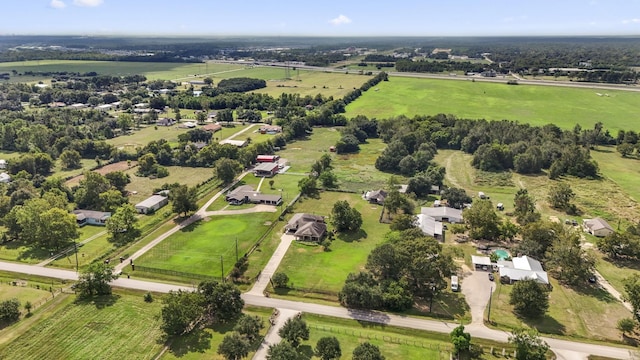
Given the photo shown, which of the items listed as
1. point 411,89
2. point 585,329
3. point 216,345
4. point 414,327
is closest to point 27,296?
point 216,345

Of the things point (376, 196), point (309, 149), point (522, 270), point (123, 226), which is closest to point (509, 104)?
point (309, 149)

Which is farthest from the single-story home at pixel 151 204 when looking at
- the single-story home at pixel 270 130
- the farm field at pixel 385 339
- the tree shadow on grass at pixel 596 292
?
the tree shadow on grass at pixel 596 292

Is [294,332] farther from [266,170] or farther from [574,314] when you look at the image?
[266,170]

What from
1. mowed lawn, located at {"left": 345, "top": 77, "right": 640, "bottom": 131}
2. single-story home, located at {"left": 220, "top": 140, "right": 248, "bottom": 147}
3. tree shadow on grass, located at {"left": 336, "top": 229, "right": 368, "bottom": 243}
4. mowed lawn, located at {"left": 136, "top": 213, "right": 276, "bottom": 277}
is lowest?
tree shadow on grass, located at {"left": 336, "top": 229, "right": 368, "bottom": 243}

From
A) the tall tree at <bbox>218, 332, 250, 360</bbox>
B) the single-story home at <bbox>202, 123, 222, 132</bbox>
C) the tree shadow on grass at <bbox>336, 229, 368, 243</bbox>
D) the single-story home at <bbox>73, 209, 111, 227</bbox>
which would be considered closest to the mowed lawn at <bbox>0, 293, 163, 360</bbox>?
the tall tree at <bbox>218, 332, 250, 360</bbox>

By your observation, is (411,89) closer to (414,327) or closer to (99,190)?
(99,190)

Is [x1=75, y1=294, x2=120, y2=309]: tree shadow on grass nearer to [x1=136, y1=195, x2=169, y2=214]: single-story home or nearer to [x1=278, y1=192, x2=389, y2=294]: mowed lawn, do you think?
[x1=278, y1=192, x2=389, y2=294]: mowed lawn
